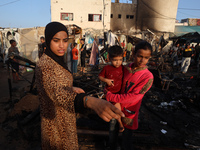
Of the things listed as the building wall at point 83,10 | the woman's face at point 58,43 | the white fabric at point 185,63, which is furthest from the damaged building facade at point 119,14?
the woman's face at point 58,43

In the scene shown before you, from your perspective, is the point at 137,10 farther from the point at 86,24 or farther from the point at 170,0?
the point at 86,24

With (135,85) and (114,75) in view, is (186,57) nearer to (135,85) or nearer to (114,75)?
(114,75)

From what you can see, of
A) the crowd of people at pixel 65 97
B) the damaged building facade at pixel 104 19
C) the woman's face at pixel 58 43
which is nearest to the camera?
the crowd of people at pixel 65 97

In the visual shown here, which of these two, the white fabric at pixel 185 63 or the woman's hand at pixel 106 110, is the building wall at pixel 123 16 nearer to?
the white fabric at pixel 185 63

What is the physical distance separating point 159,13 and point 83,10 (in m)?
16.0

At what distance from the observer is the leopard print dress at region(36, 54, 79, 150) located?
935 mm

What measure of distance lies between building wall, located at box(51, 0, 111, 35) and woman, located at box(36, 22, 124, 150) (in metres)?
22.8

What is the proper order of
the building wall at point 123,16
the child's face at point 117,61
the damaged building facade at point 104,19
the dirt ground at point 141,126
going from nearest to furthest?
the child's face at point 117,61 → the dirt ground at point 141,126 → the damaged building facade at point 104,19 → the building wall at point 123,16

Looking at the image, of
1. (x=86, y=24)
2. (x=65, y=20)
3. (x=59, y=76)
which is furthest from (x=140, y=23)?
(x=59, y=76)

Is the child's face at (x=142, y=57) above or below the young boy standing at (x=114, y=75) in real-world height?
above

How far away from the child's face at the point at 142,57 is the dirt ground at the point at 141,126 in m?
1.92

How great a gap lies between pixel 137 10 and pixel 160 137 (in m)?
29.4

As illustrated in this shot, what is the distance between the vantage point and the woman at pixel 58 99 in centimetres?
89

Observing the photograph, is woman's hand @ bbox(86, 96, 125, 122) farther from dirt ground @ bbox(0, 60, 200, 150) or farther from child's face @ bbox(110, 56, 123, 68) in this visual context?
dirt ground @ bbox(0, 60, 200, 150)
